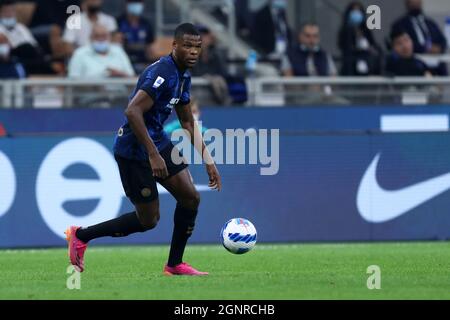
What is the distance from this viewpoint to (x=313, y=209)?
53.0 ft

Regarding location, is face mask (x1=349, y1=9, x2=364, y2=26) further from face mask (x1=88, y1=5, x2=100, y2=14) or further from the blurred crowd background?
face mask (x1=88, y1=5, x2=100, y2=14)

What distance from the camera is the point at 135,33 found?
64.8 feet

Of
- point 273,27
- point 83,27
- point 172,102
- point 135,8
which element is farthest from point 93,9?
point 172,102

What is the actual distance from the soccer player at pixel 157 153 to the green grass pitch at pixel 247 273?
409 millimetres

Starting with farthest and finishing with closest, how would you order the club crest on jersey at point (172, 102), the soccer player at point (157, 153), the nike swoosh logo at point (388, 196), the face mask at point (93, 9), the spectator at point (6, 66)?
the face mask at point (93, 9)
the spectator at point (6, 66)
the nike swoosh logo at point (388, 196)
the club crest on jersey at point (172, 102)
the soccer player at point (157, 153)

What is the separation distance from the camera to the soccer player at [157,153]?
1062 cm

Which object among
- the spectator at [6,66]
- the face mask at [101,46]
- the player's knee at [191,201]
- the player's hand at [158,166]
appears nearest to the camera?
the player's hand at [158,166]

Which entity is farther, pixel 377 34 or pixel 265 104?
pixel 377 34

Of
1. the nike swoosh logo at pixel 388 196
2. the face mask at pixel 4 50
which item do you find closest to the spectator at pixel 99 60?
the face mask at pixel 4 50

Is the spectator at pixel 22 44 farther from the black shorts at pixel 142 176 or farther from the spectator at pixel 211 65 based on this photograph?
the black shorts at pixel 142 176
